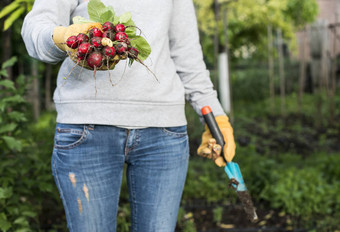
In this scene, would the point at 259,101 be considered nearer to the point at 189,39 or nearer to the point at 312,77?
the point at 312,77

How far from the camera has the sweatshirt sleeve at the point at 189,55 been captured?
4.96 ft

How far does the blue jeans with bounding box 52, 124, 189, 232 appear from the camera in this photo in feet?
4.18

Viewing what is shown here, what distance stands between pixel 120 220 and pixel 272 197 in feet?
4.38

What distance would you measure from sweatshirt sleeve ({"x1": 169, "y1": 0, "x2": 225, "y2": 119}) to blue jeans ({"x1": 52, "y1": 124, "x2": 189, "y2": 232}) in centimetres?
19

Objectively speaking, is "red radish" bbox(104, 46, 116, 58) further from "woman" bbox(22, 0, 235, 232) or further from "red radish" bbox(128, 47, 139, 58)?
"woman" bbox(22, 0, 235, 232)

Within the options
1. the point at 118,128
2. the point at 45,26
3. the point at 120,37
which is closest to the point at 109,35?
the point at 120,37

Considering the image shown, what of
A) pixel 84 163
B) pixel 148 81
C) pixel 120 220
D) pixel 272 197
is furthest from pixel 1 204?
pixel 272 197

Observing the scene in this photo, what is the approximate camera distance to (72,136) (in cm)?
127

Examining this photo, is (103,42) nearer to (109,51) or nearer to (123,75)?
(109,51)

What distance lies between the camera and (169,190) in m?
1.42

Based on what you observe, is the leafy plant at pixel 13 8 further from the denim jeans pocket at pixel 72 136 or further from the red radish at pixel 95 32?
the red radish at pixel 95 32

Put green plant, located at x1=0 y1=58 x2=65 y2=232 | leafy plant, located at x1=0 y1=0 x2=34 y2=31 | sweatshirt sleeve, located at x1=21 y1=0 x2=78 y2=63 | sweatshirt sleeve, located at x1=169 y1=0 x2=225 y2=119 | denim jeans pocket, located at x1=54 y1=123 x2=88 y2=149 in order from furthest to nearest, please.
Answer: green plant, located at x1=0 y1=58 x2=65 y2=232
leafy plant, located at x1=0 y1=0 x2=34 y2=31
sweatshirt sleeve, located at x1=169 y1=0 x2=225 y2=119
denim jeans pocket, located at x1=54 y1=123 x2=88 y2=149
sweatshirt sleeve, located at x1=21 y1=0 x2=78 y2=63

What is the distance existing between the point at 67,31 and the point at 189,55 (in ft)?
1.93

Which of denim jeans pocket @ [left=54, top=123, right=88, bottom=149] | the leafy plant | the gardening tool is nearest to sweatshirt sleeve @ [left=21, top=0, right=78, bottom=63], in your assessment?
denim jeans pocket @ [left=54, top=123, right=88, bottom=149]
